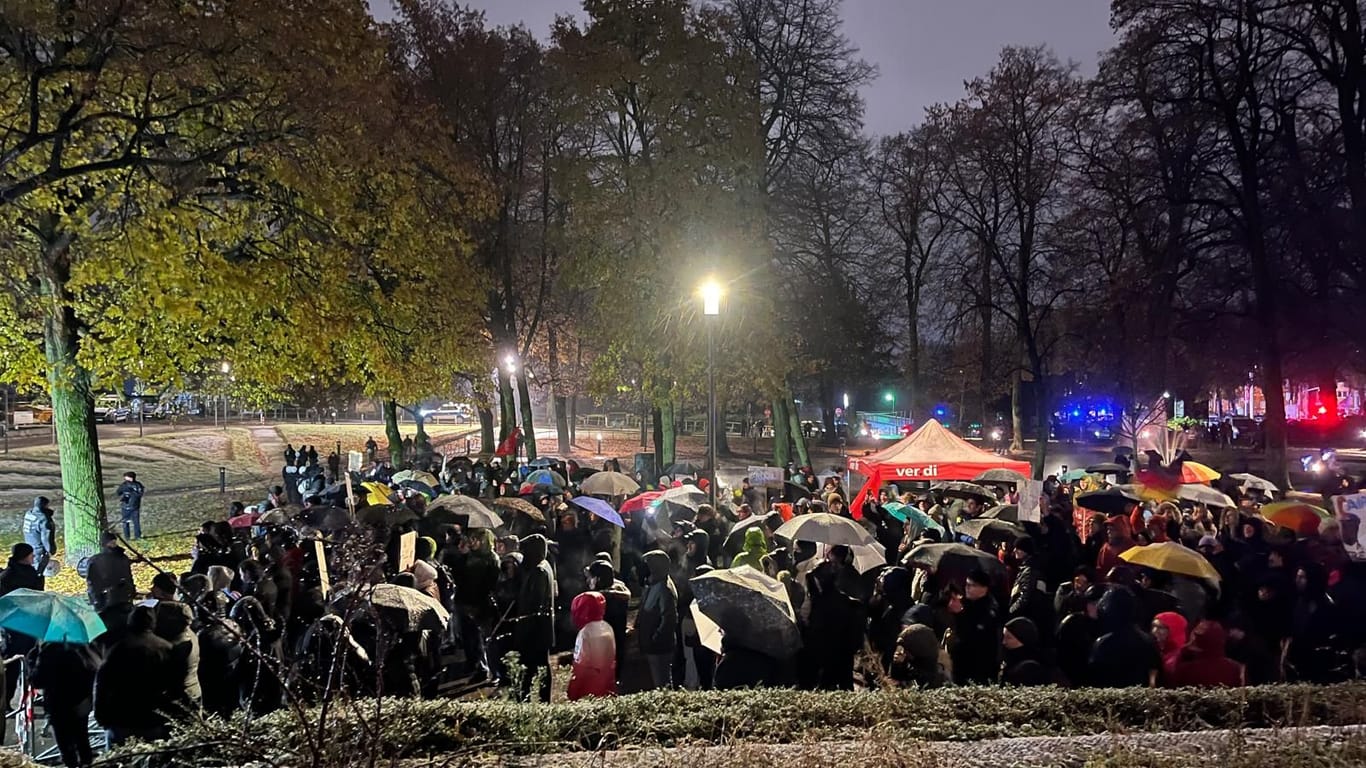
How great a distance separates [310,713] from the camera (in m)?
4.79

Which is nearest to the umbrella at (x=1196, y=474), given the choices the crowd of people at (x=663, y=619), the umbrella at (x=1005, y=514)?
the crowd of people at (x=663, y=619)

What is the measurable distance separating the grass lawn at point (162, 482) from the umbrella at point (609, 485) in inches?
274

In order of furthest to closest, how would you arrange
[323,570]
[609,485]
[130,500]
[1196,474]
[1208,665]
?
[130,500] → [1196,474] → [609,485] → [323,570] → [1208,665]

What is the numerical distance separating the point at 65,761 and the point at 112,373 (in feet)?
28.6

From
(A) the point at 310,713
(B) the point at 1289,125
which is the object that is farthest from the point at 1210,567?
(B) the point at 1289,125

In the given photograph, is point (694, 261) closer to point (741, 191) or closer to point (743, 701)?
→ point (741, 191)

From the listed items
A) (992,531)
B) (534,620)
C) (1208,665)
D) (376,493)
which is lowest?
(1208,665)

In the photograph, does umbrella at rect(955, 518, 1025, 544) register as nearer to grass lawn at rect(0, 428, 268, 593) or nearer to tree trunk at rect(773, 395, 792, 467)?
grass lawn at rect(0, 428, 268, 593)

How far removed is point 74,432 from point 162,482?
1382cm

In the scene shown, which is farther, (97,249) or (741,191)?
(741,191)

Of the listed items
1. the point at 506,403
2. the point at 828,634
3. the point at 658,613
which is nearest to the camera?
the point at 828,634

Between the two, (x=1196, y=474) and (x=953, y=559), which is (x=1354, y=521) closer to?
(x=1196, y=474)

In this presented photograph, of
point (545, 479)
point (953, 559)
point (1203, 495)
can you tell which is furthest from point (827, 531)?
point (545, 479)

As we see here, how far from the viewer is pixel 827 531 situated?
9258mm
